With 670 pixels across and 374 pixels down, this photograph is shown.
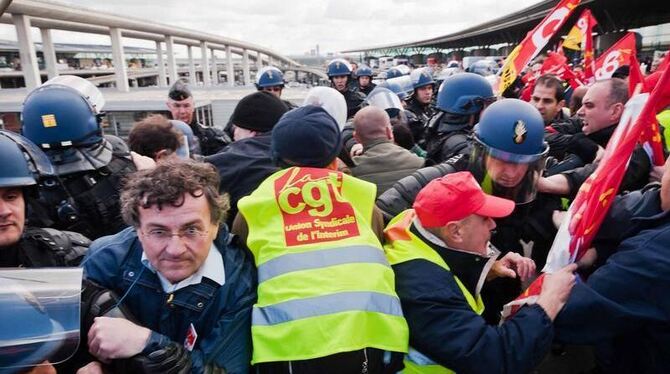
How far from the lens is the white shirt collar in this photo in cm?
178

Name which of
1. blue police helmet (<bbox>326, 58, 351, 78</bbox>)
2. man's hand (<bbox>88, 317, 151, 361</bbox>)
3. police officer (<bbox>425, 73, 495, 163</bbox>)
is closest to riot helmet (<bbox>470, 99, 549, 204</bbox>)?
police officer (<bbox>425, 73, 495, 163</bbox>)

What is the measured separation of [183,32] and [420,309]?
46.9m

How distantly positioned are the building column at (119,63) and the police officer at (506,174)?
2846cm

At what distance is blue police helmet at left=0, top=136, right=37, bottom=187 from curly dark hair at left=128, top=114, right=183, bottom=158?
1.37 meters

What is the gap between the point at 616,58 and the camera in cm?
684

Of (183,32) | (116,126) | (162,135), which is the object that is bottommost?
(116,126)

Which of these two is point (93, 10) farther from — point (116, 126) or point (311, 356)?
point (311, 356)

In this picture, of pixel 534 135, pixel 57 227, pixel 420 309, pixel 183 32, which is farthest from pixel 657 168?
pixel 183 32

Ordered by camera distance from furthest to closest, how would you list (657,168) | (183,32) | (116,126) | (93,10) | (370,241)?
(183,32)
(93,10)
(116,126)
(657,168)
(370,241)

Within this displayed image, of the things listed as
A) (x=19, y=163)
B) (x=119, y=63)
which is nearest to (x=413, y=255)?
(x=19, y=163)

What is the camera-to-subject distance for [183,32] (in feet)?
143

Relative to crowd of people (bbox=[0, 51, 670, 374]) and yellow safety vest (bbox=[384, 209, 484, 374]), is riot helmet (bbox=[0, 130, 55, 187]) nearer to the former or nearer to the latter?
crowd of people (bbox=[0, 51, 670, 374])

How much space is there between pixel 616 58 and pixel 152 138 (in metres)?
6.80

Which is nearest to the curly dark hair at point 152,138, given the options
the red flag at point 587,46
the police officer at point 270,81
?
the police officer at point 270,81
